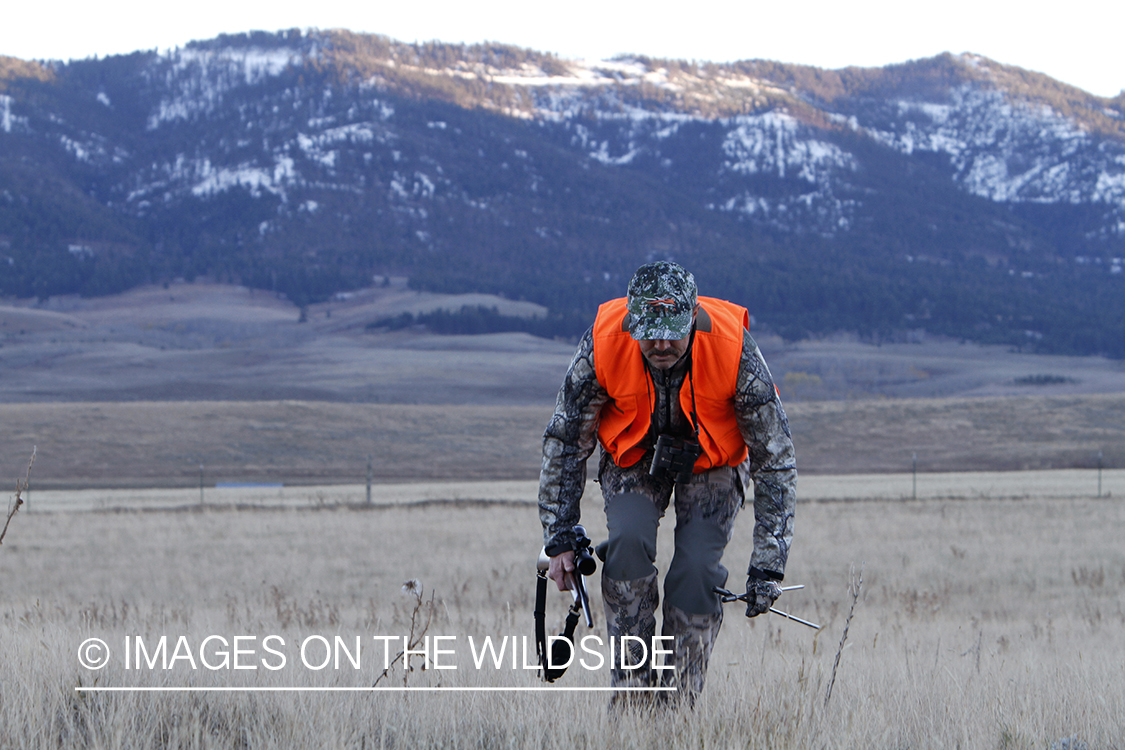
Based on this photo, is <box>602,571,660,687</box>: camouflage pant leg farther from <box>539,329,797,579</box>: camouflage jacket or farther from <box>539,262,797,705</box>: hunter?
<box>539,329,797,579</box>: camouflage jacket

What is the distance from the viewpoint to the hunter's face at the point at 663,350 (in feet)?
12.8

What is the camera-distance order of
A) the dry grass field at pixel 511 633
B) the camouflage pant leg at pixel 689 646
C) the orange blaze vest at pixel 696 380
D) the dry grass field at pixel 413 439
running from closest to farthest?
1. the dry grass field at pixel 511 633
2. the orange blaze vest at pixel 696 380
3. the camouflage pant leg at pixel 689 646
4. the dry grass field at pixel 413 439

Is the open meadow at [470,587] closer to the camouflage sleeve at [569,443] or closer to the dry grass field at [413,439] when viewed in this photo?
the dry grass field at [413,439]

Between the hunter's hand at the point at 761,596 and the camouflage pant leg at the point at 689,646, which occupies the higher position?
the hunter's hand at the point at 761,596

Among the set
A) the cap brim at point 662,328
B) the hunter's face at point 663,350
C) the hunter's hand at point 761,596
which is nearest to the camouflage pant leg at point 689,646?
the hunter's hand at point 761,596

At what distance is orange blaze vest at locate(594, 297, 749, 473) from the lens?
13.2 feet

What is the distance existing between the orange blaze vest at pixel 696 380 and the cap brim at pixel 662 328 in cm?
17

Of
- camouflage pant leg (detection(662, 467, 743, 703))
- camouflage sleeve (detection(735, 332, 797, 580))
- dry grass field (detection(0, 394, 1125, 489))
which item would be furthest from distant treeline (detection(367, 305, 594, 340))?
camouflage sleeve (detection(735, 332, 797, 580))

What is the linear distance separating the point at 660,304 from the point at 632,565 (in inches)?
38.2

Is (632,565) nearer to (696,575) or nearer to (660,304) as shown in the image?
(696,575)

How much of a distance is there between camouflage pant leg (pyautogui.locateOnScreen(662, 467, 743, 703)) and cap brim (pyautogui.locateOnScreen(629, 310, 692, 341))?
2.28 feet

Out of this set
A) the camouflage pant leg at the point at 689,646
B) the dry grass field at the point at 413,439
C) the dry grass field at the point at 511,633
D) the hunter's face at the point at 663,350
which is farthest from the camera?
the dry grass field at the point at 413,439

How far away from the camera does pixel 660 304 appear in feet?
12.7

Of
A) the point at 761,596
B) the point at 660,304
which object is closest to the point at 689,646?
the point at 761,596
